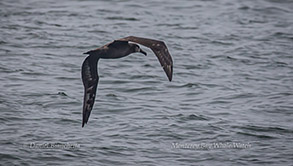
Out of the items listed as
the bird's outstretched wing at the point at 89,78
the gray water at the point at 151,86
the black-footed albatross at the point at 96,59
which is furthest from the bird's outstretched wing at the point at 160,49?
the gray water at the point at 151,86

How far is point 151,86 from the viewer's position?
15297mm

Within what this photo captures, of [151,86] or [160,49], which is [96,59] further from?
[151,86]

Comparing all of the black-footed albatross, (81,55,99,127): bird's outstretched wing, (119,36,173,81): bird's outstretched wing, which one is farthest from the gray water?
(119,36,173,81): bird's outstretched wing

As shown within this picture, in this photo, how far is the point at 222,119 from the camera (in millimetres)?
13117

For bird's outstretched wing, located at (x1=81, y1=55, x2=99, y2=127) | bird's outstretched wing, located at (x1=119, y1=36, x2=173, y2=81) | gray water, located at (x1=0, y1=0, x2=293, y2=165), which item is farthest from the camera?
gray water, located at (x1=0, y1=0, x2=293, y2=165)

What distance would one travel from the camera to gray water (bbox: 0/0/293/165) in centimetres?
1144

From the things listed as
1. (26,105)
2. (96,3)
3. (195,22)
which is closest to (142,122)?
(26,105)

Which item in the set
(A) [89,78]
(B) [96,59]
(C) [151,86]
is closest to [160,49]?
(B) [96,59]

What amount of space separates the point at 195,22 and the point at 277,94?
7040 mm

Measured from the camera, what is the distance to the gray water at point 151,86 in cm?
1144

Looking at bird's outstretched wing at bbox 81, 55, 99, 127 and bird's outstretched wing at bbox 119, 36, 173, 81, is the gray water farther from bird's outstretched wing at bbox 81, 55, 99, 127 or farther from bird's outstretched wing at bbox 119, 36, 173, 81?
bird's outstretched wing at bbox 119, 36, 173, 81

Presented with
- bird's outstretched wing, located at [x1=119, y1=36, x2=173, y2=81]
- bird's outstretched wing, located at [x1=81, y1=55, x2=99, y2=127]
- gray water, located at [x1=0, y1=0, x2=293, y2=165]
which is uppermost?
bird's outstretched wing, located at [x1=119, y1=36, x2=173, y2=81]

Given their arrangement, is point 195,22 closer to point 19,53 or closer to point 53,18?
point 53,18

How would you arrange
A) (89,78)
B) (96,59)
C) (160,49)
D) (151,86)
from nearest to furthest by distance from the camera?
(160,49), (96,59), (89,78), (151,86)
